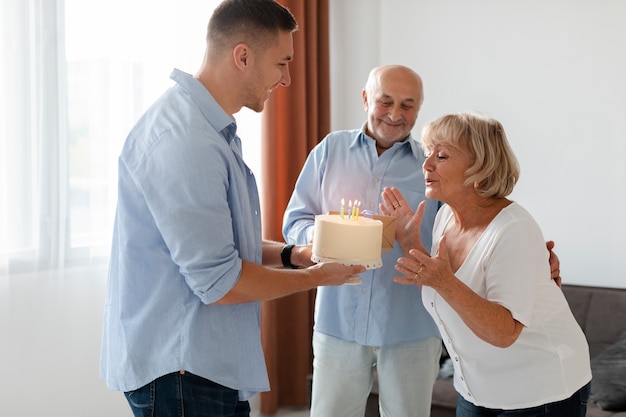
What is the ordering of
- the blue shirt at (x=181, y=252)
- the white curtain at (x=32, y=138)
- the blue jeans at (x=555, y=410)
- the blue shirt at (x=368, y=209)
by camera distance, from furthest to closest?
the white curtain at (x=32, y=138) < the blue shirt at (x=368, y=209) < the blue jeans at (x=555, y=410) < the blue shirt at (x=181, y=252)

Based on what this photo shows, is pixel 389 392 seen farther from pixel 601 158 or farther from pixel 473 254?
pixel 601 158

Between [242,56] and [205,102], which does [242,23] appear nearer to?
[242,56]

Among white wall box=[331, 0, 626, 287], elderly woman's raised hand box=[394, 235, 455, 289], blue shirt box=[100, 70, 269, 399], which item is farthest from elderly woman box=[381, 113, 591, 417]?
white wall box=[331, 0, 626, 287]

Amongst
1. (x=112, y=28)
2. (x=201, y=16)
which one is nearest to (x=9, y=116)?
(x=112, y=28)

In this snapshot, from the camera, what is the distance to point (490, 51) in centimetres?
434

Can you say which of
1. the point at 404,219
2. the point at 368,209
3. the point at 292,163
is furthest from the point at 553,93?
the point at 404,219

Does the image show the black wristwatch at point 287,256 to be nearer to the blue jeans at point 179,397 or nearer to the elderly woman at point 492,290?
the elderly woman at point 492,290

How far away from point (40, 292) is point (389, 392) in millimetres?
1517

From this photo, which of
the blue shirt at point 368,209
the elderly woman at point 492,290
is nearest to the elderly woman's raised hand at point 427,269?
the elderly woman at point 492,290

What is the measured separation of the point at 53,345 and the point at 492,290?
2.03 metres

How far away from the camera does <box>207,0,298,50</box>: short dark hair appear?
1.81 metres

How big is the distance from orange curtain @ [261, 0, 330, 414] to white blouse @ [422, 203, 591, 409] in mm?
2319

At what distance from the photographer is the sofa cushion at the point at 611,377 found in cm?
330

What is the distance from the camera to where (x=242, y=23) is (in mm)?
1809
